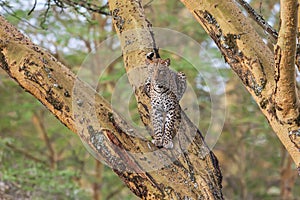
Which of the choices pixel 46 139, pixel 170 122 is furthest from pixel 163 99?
pixel 46 139

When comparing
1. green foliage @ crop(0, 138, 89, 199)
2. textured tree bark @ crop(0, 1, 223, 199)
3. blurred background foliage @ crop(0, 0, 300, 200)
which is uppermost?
blurred background foliage @ crop(0, 0, 300, 200)

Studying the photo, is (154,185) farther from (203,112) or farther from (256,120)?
(203,112)

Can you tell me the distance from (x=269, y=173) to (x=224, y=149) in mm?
1009

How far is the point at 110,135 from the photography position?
2.11 m

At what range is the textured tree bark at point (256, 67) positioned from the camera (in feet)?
5.94

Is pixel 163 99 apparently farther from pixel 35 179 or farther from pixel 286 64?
pixel 35 179

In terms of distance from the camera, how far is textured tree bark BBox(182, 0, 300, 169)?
1.81 meters

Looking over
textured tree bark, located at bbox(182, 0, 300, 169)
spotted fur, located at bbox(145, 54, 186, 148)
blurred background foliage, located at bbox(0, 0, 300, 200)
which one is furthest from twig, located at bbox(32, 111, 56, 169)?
textured tree bark, located at bbox(182, 0, 300, 169)

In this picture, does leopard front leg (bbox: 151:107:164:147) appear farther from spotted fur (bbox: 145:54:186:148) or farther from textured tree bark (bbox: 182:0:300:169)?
textured tree bark (bbox: 182:0:300:169)

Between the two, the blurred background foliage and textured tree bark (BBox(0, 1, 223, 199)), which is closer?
textured tree bark (BBox(0, 1, 223, 199))

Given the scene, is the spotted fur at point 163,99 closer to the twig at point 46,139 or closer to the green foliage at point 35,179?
the green foliage at point 35,179

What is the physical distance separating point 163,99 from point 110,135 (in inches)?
10.7

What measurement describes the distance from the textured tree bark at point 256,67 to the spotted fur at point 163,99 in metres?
0.29

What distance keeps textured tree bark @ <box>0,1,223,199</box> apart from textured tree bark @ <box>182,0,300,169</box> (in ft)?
1.13
